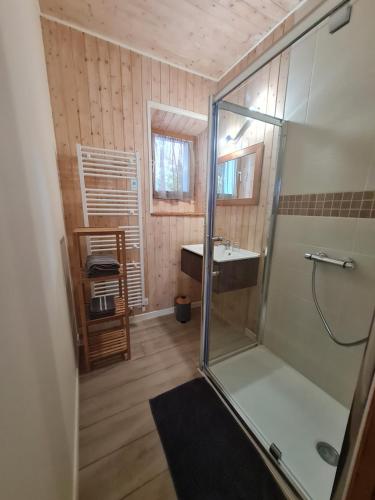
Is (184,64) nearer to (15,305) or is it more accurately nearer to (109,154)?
(109,154)

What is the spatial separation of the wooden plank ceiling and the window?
802 millimetres

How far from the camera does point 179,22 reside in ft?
5.33

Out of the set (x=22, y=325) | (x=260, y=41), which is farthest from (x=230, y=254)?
(x=260, y=41)

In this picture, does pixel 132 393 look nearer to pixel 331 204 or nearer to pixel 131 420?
pixel 131 420

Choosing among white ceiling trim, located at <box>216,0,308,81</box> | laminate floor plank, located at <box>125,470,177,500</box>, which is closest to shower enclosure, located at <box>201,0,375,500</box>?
white ceiling trim, located at <box>216,0,308,81</box>

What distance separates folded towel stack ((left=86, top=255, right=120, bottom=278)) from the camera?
1.57m

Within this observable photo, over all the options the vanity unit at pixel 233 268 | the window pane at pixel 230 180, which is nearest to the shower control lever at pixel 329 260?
the vanity unit at pixel 233 268

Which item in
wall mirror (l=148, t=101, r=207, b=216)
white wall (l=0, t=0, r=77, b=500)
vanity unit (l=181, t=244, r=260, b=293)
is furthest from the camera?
wall mirror (l=148, t=101, r=207, b=216)

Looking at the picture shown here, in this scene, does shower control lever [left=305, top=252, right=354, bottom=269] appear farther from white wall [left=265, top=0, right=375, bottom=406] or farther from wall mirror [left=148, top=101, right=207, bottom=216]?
wall mirror [left=148, top=101, right=207, bottom=216]

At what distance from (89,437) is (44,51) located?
2.79m

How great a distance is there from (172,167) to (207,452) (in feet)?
8.77

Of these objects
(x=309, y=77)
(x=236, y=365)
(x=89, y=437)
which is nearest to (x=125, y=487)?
(x=89, y=437)

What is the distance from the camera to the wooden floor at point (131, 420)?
1008mm

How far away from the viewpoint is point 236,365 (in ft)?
5.64
